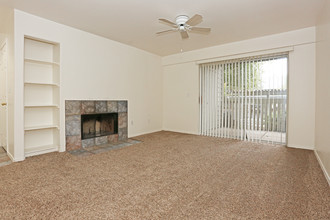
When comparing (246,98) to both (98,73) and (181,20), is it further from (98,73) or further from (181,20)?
(98,73)

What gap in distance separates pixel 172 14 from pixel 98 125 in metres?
3.05

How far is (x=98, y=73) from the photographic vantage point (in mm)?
4141

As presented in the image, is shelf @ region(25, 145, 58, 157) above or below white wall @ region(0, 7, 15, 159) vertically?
below

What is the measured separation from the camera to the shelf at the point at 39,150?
3201mm

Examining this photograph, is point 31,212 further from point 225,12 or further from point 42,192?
point 225,12

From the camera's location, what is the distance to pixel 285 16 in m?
3.13

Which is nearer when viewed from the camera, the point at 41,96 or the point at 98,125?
the point at 41,96

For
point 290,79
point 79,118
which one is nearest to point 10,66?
A: point 79,118

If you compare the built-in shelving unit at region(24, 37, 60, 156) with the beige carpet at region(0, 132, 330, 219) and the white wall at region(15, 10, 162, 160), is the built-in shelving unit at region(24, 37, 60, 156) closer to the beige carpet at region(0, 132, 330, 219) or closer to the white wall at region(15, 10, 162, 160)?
the white wall at region(15, 10, 162, 160)

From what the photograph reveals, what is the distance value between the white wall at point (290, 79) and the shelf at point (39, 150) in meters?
3.55

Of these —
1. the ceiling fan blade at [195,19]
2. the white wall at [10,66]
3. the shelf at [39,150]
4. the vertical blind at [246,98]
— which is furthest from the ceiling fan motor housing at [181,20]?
the shelf at [39,150]

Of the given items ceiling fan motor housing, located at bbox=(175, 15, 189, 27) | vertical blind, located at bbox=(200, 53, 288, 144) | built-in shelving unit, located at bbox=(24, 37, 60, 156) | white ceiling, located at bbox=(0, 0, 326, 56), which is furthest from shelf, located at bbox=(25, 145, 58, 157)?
vertical blind, located at bbox=(200, 53, 288, 144)

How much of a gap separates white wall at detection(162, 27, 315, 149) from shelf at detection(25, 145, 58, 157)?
3.55m

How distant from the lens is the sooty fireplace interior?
4.00 meters
